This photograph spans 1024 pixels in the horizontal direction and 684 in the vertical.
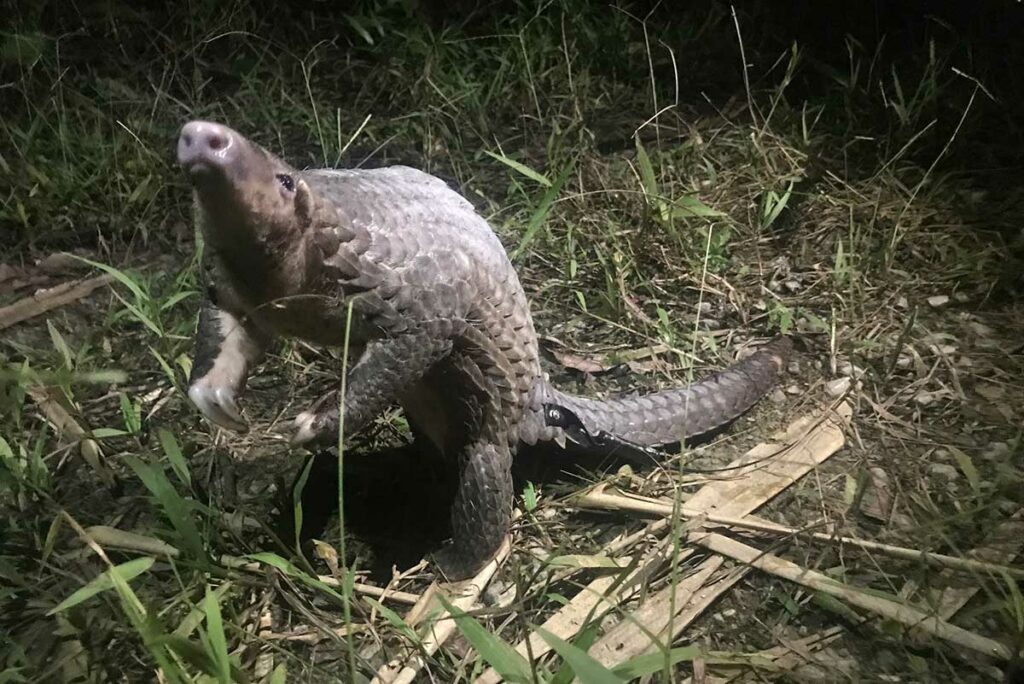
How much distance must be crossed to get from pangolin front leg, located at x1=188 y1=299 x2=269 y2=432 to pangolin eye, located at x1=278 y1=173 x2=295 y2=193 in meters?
0.30

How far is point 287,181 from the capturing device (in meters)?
1.41

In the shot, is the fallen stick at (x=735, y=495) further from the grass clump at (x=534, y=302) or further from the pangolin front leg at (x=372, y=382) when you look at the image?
the pangolin front leg at (x=372, y=382)

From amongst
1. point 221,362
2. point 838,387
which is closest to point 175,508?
point 221,362

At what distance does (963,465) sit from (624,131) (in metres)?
1.88

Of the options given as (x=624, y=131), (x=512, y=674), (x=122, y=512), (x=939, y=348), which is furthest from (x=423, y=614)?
(x=624, y=131)

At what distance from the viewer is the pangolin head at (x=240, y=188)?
1247 millimetres

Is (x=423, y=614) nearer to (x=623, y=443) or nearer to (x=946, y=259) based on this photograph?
(x=623, y=443)

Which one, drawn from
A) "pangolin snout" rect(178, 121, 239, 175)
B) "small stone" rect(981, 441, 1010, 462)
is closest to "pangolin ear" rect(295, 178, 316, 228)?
"pangolin snout" rect(178, 121, 239, 175)

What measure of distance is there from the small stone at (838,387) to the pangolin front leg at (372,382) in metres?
1.16

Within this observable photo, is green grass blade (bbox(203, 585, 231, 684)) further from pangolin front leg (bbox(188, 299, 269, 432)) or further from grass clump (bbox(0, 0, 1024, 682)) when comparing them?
pangolin front leg (bbox(188, 299, 269, 432))

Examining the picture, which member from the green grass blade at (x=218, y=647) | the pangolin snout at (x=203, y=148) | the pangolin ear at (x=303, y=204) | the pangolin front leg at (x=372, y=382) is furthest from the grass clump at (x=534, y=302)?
the pangolin snout at (x=203, y=148)

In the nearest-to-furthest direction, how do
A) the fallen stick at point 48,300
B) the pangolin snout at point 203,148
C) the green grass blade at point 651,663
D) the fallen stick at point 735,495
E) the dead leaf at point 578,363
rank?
the pangolin snout at point 203,148
the green grass blade at point 651,663
the fallen stick at point 735,495
the dead leaf at point 578,363
the fallen stick at point 48,300

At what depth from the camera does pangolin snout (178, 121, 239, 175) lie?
1240 millimetres

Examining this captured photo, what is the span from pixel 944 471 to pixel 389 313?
4.30 ft
